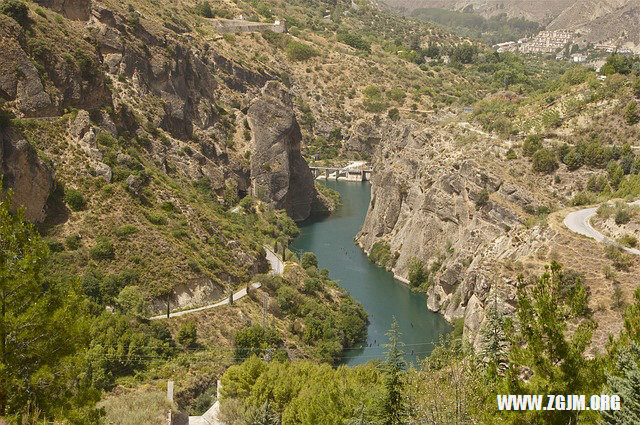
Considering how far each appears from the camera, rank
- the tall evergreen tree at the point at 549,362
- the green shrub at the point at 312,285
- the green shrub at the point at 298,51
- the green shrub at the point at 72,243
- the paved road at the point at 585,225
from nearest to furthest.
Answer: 1. the tall evergreen tree at the point at 549,362
2. the paved road at the point at 585,225
3. the green shrub at the point at 72,243
4. the green shrub at the point at 312,285
5. the green shrub at the point at 298,51

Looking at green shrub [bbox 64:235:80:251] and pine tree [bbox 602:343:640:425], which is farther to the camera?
green shrub [bbox 64:235:80:251]

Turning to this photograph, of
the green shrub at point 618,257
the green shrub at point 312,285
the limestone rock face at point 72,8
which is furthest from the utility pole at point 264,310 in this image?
the limestone rock face at point 72,8

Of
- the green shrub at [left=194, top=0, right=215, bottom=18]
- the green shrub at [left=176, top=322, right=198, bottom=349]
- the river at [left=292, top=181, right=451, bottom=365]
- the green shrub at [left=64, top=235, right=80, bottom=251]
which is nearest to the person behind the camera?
the green shrub at [left=176, top=322, right=198, bottom=349]

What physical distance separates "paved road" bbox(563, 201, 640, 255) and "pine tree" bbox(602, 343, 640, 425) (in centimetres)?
2560

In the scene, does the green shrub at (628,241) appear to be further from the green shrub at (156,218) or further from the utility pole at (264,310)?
the green shrub at (156,218)

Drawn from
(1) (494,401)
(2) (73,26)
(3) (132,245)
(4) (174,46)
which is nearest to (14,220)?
(1) (494,401)

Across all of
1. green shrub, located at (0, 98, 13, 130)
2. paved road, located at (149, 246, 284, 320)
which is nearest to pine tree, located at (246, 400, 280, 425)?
paved road, located at (149, 246, 284, 320)

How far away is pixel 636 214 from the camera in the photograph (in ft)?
137

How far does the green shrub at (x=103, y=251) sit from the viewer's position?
49.3m

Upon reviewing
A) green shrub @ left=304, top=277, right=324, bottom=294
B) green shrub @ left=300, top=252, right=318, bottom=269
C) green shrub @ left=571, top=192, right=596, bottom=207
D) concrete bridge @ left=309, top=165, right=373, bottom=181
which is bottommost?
concrete bridge @ left=309, top=165, right=373, bottom=181

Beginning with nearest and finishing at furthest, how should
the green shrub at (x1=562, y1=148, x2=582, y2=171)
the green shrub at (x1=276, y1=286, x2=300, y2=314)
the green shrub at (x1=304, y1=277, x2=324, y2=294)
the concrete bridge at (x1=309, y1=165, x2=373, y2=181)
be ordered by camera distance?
the green shrub at (x1=276, y1=286, x2=300, y2=314) < the green shrub at (x1=304, y1=277, x2=324, y2=294) < the green shrub at (x1=562, y1=148, x2=582, y2=171) < the concrete bridge at (x1=309, y1=165, x2=373, y2=181)

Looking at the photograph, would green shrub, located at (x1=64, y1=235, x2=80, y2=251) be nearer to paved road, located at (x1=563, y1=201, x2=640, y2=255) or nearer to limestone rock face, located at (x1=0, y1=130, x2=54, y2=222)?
limestone rock face, located at (x1=0, y1=130, x2=54, y2=222)

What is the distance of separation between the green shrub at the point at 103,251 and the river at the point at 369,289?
20.0 m

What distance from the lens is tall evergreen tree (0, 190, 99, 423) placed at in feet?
51.5
